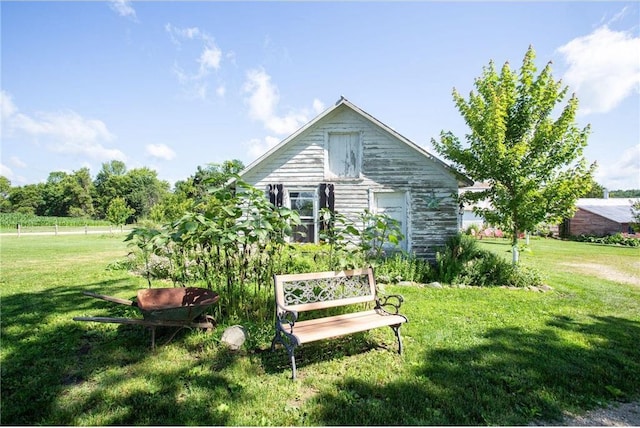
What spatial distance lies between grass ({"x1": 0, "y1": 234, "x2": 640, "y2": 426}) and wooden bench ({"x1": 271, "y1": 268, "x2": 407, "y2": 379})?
1.31 ft

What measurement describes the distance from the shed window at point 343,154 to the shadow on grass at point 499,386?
7.46 meters

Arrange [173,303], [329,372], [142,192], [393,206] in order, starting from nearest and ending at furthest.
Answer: [329,372] → [173,303] → [393,206] → [142,192]

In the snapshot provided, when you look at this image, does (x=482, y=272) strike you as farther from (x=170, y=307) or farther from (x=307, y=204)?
(x=170, y=307)

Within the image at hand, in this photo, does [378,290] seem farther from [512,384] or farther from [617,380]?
[617,380]

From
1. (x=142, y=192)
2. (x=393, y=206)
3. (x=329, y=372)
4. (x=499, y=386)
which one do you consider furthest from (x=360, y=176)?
(x=142, y=192)

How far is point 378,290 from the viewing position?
5.16 meters

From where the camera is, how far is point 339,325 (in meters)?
4.11

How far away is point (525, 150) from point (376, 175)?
4432mm

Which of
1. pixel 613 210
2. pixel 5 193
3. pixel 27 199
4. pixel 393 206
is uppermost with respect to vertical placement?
pixel 5 193

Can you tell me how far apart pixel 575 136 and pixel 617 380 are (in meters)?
7.28

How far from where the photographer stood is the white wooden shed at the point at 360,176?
35.4 ft

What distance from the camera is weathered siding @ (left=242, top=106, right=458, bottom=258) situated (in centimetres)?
1080

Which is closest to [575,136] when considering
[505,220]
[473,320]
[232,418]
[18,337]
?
[505,220]

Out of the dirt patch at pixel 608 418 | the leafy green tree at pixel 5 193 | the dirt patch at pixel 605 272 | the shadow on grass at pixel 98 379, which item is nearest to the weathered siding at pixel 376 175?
the dirt patch at pixel 605 272
